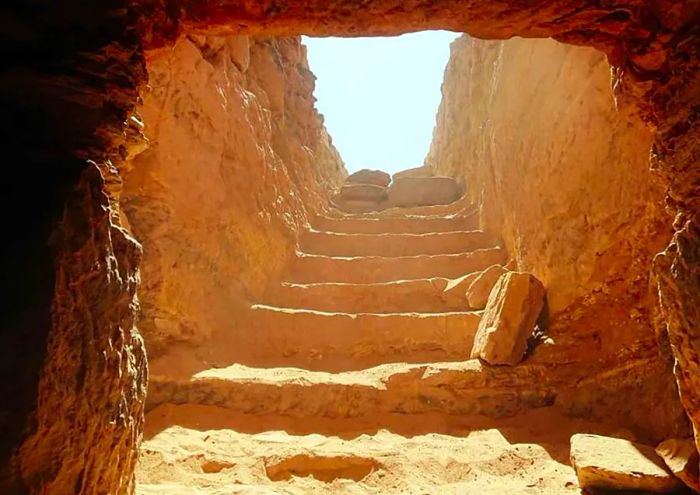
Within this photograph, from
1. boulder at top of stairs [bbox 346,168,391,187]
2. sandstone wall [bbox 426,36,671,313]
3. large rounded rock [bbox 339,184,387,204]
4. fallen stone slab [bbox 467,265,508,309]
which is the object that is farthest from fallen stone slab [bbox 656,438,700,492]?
boulder at top of stairs [bbox 346,168,391,187]

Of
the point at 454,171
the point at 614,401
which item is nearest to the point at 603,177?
the point at 614,401

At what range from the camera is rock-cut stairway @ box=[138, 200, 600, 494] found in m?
2.70

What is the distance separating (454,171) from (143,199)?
7.44m

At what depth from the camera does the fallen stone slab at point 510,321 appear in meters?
3.53

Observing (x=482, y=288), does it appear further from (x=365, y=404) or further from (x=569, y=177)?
(x=365, y=404)

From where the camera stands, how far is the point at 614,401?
3094 mm

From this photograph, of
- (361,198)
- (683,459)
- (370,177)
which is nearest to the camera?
(683,459)

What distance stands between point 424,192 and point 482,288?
5.43 meters

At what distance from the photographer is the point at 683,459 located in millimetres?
2150

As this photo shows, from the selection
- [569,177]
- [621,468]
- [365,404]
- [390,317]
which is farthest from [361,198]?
[621,468]

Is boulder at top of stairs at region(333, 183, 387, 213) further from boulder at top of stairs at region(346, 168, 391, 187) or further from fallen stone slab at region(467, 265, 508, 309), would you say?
fallen stone slab at region(467, 265, 508, 309)

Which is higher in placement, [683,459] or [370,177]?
[370,177]

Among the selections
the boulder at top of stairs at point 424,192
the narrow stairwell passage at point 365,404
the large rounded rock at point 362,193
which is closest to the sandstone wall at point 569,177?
the narrow stairwell passage at point 365,404

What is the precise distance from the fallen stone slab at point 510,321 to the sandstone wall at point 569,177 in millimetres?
186
